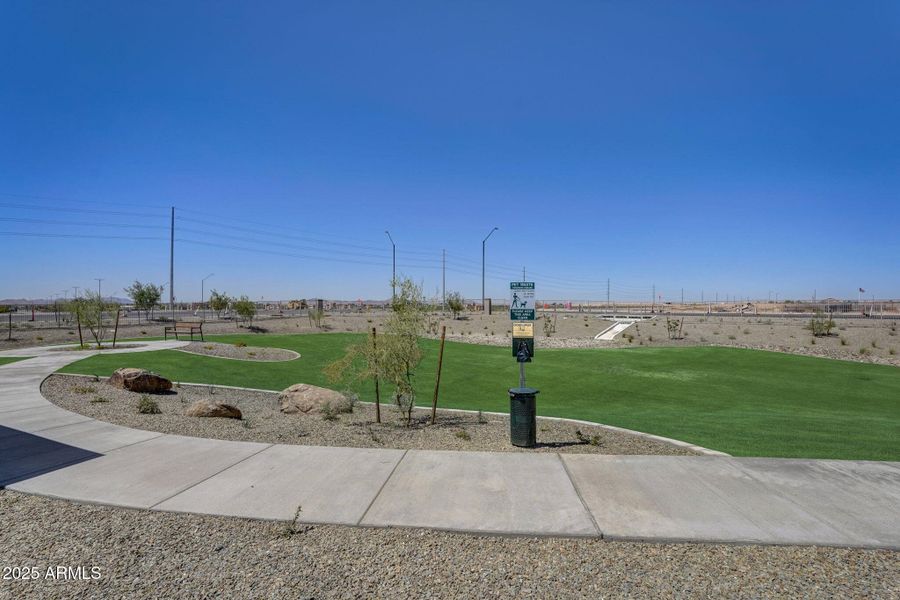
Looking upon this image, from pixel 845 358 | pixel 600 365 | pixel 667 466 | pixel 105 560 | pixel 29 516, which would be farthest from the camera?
pixel 845 358

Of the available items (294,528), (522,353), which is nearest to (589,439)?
(522,353)

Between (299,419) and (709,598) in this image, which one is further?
(299,419)

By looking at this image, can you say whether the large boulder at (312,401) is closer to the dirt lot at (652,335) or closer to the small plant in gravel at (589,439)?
the small plant in gravel at (589,439)

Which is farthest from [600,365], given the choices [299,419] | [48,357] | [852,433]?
[48,357]

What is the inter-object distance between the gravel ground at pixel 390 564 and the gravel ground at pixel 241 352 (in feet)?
60.0

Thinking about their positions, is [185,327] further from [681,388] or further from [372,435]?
[681,388]

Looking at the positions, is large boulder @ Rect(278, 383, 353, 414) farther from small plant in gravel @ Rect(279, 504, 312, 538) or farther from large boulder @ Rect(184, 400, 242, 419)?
small plant in gravel @ Rect(279, 504, 312, 538)

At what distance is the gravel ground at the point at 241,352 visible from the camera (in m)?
23.3

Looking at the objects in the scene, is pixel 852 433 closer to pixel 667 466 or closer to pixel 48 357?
pixel 667 466

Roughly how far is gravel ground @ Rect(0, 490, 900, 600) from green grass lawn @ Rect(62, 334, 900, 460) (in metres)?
4.25

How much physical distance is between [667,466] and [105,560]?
7.16m

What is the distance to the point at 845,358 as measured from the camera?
27891 mm

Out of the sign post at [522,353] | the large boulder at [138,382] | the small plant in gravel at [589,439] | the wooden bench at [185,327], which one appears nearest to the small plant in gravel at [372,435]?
the sign post at [522,353]

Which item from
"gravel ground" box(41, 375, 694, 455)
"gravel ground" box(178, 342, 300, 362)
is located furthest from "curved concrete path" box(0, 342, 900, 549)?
"gravel ground" box(178, 342, 300, 362)
